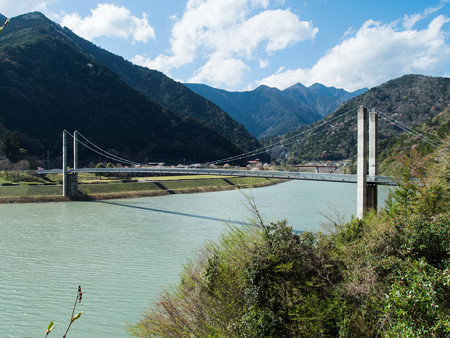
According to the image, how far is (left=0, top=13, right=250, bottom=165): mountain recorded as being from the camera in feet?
124

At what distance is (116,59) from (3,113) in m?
53.3

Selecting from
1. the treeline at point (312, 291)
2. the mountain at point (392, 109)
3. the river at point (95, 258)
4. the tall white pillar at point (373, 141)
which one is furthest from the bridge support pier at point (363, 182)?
the mountain at point (392, 109)

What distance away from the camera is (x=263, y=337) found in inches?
112

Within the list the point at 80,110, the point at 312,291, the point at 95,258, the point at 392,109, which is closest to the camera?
the point at 312,291

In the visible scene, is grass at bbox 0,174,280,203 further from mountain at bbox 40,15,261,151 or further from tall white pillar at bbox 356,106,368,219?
mountain at bbox 40,15,261,151

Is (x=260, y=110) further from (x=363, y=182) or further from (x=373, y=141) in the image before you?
(x=363, y=182)

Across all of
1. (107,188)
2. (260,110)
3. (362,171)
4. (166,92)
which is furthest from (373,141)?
(260,110)

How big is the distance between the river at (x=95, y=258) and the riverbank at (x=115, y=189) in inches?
94.3

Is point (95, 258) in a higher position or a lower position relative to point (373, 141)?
lower

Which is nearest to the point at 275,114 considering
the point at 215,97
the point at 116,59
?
the point at 215,97

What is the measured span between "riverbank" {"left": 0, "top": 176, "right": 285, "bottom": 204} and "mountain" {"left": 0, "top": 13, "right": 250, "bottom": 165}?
15.4 m

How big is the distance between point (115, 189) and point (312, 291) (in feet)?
65.8

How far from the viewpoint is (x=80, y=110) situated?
4409 centimetres

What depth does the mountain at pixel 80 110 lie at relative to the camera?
37.8m
